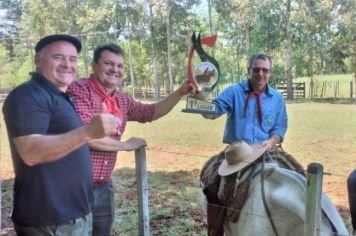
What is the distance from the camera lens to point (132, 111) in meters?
2.56

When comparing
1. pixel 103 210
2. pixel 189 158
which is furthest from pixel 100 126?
pixel 189 158

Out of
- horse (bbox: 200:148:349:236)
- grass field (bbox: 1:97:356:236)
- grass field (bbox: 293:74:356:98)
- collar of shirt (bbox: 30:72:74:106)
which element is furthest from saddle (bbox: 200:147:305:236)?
grass field (bbox: 293:74:356:98)

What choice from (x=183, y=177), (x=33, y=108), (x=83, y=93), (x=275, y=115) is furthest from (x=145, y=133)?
(x=33, y=108)

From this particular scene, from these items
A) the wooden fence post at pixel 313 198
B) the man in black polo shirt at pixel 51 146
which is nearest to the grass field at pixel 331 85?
the wooden fence post at pixel 313 198

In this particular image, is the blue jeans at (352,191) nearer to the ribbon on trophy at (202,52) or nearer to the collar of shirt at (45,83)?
A: the ribbon on trophy at (202,52)

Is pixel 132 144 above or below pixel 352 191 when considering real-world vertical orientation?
above

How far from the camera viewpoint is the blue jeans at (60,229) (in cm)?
169

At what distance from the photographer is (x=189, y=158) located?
786cm

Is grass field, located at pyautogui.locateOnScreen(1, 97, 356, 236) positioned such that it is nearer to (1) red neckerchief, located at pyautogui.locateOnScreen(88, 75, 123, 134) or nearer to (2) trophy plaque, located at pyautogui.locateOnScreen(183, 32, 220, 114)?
(2) trophy plaque, located at pyautogui.locateOnScreen(183, 32, 220, 114)

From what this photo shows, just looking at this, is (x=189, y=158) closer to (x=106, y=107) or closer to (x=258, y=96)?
(x=258, y=96)

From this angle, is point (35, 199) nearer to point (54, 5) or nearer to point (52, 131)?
point (52, 131)

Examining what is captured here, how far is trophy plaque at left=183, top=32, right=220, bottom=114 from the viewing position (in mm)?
2459

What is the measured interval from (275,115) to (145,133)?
22.5 ft

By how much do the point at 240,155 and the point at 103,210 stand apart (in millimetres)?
883
